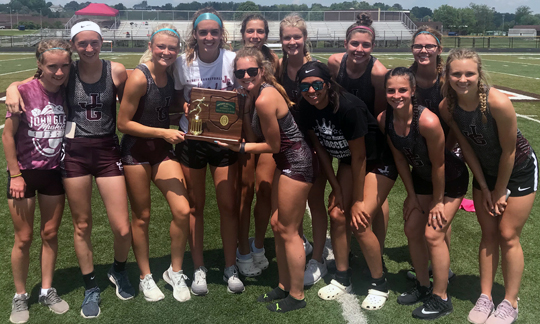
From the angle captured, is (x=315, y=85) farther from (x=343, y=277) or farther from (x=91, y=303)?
(x=91, y=303)

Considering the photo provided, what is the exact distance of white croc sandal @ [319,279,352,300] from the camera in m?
3.62

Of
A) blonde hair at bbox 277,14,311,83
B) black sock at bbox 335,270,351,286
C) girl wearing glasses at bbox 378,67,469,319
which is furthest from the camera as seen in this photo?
blonde hair at bbox 277,14,311,83

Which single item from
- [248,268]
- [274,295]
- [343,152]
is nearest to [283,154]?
[343,152]

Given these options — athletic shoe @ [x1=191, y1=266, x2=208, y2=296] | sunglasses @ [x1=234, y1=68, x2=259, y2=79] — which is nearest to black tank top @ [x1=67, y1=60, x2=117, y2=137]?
sunglasses @ [x1=234, y1=68, x2=259, y2=79]

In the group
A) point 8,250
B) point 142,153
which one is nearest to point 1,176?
point 8,250

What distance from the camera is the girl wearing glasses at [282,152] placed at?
10.5 feet

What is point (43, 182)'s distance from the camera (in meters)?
3.26

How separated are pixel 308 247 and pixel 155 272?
1.42m

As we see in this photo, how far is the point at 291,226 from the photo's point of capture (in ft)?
11.1

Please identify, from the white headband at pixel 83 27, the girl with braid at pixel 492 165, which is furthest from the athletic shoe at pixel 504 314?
the white headband at pixel 83 27

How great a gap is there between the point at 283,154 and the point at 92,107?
139 centimetres

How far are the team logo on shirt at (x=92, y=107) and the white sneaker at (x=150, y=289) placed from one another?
4.27ft

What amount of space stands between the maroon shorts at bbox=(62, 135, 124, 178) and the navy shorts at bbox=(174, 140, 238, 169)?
49 cm

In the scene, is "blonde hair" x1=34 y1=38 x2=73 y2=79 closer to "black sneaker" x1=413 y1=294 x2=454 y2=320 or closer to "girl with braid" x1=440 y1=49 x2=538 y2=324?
"girl with braid" x1=440 y1=49 x2=538 y2=324
